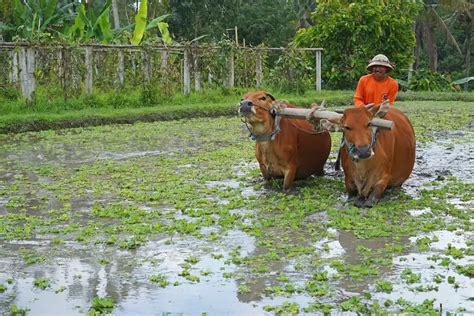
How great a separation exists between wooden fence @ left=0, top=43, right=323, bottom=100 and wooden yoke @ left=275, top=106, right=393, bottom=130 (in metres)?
10.2

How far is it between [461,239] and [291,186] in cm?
254

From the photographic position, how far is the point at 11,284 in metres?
5.34

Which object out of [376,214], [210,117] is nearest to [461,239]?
[376,214]

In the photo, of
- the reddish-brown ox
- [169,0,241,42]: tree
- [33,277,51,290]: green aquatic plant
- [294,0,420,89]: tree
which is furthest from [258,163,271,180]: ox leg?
[169,0,241,42]: tree

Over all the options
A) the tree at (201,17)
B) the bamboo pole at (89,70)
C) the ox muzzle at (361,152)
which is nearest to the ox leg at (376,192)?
the ox muzzle at (361,152)

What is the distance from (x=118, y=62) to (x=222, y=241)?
13.3 m

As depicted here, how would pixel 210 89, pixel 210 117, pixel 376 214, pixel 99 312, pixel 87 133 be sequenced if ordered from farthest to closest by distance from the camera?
pixel 210 89 < pixel 210 117 < pixel 87 133 < pixel 376 214 < pixel 99 312

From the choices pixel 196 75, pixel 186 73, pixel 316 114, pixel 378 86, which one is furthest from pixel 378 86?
pixel 196 75

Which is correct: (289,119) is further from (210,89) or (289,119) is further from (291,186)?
(210,89)

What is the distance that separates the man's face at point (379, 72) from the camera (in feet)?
27.9

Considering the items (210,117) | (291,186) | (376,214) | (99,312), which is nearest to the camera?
(99,312)

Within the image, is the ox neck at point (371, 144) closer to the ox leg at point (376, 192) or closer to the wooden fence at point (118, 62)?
the ox leg at point (376, 192)

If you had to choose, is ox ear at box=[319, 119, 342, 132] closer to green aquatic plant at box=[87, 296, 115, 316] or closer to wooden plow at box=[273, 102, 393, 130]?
wooden plow at box=[273, 102, 393, 130]

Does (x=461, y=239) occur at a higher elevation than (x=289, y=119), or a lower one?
lower
